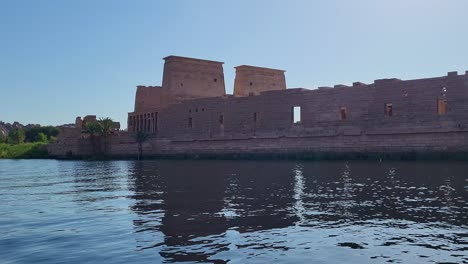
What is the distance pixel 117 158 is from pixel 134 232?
44.1 metres

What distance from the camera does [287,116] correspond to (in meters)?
34.9

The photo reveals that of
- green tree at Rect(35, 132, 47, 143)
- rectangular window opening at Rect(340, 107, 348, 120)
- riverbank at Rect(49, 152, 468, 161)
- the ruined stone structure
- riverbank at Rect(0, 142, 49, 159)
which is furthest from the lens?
green tree at Rect(35, 132, 47, 143)

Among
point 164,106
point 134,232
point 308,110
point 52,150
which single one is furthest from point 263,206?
point 52,150

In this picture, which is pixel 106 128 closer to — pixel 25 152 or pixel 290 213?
pixel 25 152

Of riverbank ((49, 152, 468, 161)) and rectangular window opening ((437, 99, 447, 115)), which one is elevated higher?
rectangular window opening ((437, 99, 447, 115))

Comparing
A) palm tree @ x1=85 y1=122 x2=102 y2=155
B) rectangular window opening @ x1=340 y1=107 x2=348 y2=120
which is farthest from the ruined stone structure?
palm tree @ x1=85 y1=122 x2=102 y2=155

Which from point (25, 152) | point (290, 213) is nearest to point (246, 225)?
point (290, 213)

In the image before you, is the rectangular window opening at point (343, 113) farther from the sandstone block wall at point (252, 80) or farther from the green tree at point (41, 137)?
the green tree at point (41, 137)

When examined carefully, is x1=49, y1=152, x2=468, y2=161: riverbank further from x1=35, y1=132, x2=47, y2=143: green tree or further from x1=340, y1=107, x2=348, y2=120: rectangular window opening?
x1=35, y1=132, x2=47, y2=143: green tree

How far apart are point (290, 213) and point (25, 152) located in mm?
64416

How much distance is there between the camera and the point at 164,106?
47.9m

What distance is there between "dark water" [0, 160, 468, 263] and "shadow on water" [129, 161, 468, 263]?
0.02 m

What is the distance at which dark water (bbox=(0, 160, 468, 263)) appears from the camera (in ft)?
22.2

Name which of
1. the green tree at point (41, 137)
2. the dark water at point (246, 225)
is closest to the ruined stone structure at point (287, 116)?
the dark water at point (246, 225)
